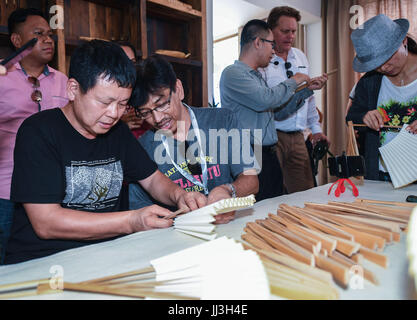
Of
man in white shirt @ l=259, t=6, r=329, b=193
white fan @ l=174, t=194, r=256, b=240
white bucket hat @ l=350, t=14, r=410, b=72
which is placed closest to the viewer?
white fan @ l=174, t=194, r=256, b=240

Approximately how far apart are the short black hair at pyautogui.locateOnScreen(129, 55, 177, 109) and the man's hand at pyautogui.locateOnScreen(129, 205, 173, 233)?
550 millimetres

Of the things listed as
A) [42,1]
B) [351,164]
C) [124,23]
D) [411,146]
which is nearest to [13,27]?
[42,1]

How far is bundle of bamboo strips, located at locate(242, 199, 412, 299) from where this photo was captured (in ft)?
1.95

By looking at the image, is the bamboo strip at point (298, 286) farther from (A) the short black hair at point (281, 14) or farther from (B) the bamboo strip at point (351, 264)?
(A) the short black hair at point (281, 14)

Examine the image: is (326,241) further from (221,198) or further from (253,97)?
(253,97)

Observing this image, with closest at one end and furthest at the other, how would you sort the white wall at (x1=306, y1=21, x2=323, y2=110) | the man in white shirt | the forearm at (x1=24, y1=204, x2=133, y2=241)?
the forearm at (x1=24, y1=204, x2=133, y2=241) → the man in white shirt → the white wall at (x1=306, y1=21, x2=323, y2=110)

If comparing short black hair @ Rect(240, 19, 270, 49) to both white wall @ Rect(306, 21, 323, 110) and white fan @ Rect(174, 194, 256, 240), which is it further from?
white wall @ Rect(306, 21, 323, 110)

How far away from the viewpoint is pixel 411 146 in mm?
1584

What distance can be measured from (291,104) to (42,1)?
6.45ft

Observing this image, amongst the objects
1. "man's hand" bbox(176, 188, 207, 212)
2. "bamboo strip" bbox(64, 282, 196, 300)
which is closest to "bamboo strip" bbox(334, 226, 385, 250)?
"bamboo strip" bbox(64, 282, 196, 300)

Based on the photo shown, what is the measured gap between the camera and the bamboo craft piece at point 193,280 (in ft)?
1.88

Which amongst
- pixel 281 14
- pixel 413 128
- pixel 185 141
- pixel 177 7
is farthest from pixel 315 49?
pixel 185 141

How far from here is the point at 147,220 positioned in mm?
1054

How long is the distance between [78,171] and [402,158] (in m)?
1.50
